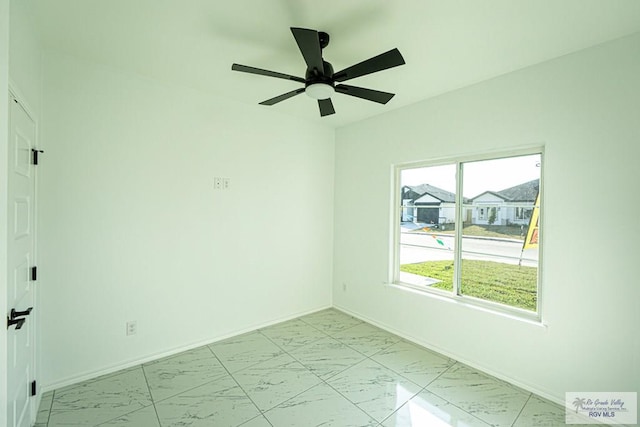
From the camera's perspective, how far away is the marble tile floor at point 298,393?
6.73 feet

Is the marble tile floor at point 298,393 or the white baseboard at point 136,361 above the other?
the white baseboard at point 136,361

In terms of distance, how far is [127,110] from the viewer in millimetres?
2643

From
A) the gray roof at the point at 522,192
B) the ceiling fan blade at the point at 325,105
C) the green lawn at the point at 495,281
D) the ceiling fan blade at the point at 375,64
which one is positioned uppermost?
the ceiling fan blade at the point at 375,64

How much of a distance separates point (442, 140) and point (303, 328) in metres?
2.78

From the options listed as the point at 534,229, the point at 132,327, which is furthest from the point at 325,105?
the point at 132,327

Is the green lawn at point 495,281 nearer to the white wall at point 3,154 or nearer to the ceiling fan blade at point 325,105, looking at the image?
the ceiling fan blade at point 325,105

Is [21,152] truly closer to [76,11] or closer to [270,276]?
[76,11]

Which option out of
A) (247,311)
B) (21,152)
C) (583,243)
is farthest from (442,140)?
(21,152)

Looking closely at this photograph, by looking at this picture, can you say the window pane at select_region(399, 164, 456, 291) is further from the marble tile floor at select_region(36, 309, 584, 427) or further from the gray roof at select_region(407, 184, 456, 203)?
the marble tile floor at select_region(36, 309, 584, 427)

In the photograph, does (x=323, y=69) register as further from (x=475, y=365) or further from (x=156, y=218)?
(x=475, y=365)

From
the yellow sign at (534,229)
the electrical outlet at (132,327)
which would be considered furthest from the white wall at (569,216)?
the electrical outlet at (132,327)

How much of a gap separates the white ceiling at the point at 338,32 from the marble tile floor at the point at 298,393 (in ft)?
9.09

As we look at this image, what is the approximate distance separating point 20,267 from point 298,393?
2126 mm

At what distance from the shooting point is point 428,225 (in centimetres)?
337
